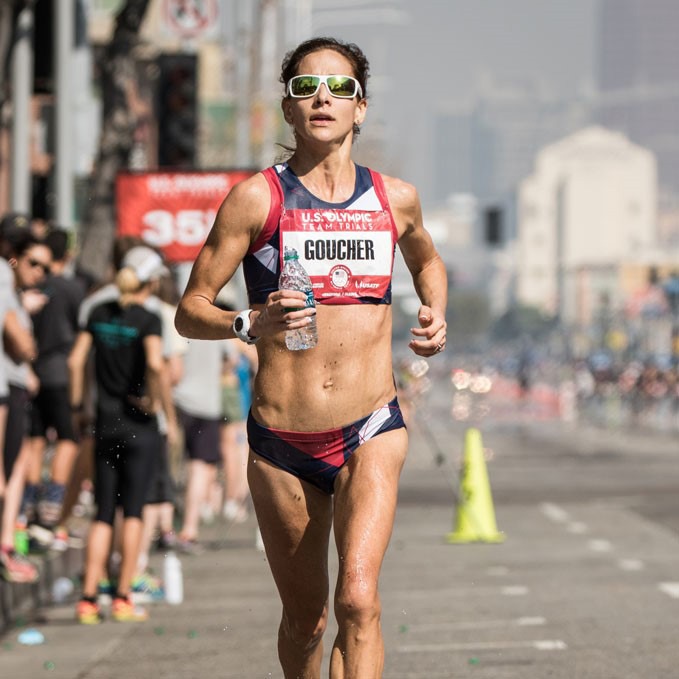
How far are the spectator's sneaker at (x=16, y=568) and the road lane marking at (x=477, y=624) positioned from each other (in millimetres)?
2254

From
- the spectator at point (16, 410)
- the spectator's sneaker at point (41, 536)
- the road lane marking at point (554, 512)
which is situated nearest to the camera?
the spectator at point (16, 410)

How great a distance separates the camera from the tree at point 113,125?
20.3 metres

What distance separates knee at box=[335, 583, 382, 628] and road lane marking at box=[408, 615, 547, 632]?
15.3ft

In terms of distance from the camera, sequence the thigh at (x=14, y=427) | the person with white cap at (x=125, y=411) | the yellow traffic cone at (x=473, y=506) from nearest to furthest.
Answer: the person with white cap at (x=125, y=411) → the thigh at (x=14, y=427) → the yellow traffic cone at (x=473, y=506)

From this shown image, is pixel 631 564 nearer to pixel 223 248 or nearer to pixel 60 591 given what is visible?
pixel 60 591

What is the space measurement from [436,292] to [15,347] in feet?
16.9

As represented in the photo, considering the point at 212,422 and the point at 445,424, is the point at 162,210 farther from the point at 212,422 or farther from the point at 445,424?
the point at 445,424

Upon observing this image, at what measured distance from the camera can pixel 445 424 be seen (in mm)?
57438

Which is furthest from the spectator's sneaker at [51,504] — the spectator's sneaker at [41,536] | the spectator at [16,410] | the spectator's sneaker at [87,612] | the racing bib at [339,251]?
the racing bib at [339,251]

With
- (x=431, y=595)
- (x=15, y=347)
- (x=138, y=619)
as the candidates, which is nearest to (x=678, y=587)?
(x=431, y=595)

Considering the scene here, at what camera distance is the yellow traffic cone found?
15789mm

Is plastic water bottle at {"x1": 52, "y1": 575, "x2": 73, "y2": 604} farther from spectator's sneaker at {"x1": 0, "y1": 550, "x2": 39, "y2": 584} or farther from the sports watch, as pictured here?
the sports watch

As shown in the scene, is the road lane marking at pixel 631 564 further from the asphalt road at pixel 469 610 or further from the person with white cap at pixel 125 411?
the person with white cap at pixel 125 411

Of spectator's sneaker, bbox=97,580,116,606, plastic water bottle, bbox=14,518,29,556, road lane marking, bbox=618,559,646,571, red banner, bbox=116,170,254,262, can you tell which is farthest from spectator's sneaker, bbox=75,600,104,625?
red banner, bbox=116,170,254,262
